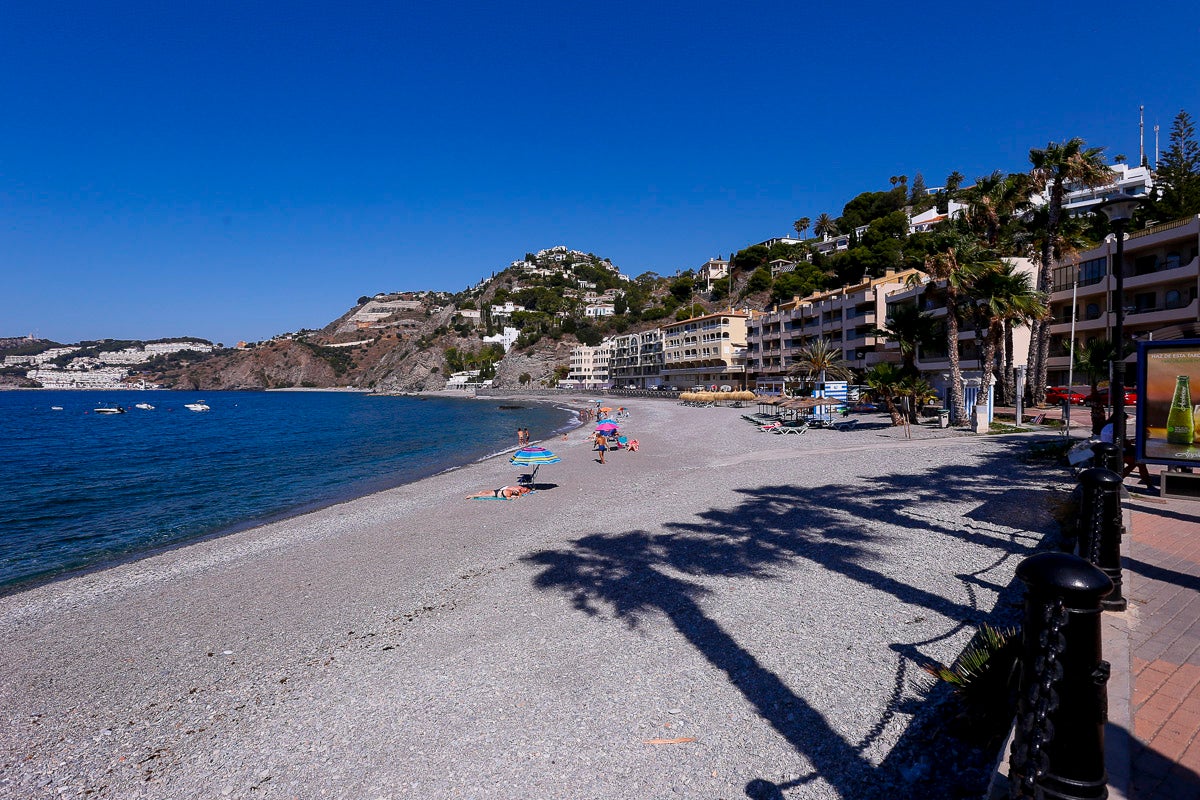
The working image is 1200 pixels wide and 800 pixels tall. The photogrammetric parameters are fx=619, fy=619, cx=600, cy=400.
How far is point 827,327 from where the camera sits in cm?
6188

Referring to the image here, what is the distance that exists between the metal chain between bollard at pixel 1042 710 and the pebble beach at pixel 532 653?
1567 millimetres

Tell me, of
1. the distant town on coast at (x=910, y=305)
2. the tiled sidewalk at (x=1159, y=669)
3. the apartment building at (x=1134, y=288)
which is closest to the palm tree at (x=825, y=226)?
the distant town on coast at (x=910, y=305)

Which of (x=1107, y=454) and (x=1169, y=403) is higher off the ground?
(x=1169, y=403)

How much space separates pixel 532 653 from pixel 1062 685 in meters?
4.78

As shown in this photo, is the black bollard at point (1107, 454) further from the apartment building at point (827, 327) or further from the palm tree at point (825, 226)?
the palm tree at point (825, 226)

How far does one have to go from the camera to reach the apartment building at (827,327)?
5372 cm

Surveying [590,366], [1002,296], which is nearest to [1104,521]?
[1002,296]

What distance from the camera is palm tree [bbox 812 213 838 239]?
124 meters

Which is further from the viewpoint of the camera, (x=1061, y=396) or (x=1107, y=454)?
(x=1061, y=396)

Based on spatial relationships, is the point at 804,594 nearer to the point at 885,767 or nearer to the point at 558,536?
the point at 885,767

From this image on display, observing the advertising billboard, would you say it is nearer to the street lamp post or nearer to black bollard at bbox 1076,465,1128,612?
the street lamp post

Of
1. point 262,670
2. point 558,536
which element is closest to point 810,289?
point 558,536

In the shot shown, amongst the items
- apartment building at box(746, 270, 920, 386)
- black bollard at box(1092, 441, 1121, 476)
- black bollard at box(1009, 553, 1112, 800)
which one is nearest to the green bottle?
black bollard at box(1092, 441, 1121, 476)

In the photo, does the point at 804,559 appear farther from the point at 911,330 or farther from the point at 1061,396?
the point at 1061,396
